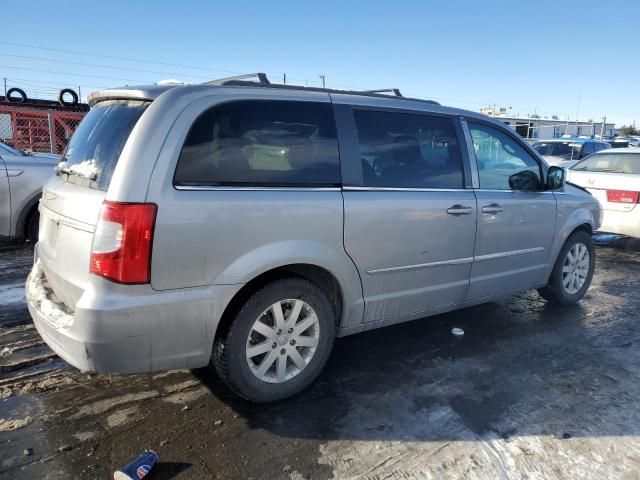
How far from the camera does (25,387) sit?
3.23 m

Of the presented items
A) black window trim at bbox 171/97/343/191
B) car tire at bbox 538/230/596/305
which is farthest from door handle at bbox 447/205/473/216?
car tire at bbox 538/230/596/305

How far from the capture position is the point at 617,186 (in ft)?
24.2

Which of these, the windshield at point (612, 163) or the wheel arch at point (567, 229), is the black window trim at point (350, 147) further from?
the windshield at point (612, 163)

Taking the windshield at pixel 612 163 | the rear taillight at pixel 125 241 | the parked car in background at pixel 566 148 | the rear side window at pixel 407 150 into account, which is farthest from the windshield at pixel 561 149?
the rear taillight at pixel 125 241

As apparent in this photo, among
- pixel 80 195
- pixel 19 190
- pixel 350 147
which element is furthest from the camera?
pixel 19 190

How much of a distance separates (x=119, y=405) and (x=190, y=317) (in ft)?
2.88

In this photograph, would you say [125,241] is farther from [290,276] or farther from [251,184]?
[290,276]

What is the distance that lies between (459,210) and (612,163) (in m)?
5.65

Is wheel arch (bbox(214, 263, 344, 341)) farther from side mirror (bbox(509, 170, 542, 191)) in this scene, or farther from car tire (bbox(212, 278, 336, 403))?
side mirror (bbox(509, 170, 542, 191))

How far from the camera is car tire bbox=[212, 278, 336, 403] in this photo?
9.41 ft

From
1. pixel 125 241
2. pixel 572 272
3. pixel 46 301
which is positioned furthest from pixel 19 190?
pixel 572 272

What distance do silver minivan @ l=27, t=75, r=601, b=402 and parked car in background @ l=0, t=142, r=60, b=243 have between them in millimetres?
3591

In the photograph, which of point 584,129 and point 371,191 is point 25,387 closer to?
point 371,191

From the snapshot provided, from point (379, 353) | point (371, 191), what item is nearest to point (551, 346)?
point (379, 353)
